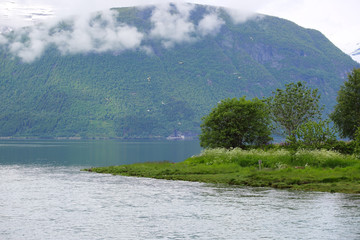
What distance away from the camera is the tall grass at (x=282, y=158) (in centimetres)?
5806

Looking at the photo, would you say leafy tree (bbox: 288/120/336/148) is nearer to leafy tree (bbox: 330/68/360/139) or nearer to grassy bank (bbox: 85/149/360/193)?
grassy bank (bbox: 85/149/360/193)

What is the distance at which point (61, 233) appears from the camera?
29.7 meters

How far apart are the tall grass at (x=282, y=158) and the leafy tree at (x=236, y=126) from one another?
837 centimetres

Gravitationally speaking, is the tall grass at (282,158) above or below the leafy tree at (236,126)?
below

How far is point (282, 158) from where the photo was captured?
62.5 metres

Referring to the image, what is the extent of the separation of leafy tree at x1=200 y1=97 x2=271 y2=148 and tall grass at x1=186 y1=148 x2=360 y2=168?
837 cm

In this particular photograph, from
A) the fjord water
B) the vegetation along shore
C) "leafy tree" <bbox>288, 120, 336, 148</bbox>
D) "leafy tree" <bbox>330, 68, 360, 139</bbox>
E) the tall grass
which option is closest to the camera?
the fjord water

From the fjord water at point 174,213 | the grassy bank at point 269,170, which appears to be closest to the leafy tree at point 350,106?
the grassy bank at point 269,170

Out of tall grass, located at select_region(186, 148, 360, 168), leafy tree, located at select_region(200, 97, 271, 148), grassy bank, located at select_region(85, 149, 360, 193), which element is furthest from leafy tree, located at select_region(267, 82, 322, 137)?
grassy bank, located at select_region(85, 149, 360, 193)

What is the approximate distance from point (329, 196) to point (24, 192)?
29.0 m

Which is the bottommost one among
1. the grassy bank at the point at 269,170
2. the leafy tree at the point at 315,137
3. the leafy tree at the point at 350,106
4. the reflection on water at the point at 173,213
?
the reflection on water at the point at 173,213

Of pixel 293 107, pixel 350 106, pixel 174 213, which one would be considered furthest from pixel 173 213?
pixel 293 107

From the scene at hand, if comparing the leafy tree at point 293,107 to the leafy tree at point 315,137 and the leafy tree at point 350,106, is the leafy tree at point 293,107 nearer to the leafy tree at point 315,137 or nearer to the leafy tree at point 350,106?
the leafy tree at point 350,106

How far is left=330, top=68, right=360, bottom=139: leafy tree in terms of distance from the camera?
3201 inches
